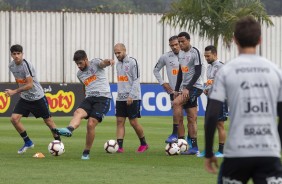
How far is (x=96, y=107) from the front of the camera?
1700cm

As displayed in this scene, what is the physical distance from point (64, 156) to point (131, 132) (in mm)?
8946

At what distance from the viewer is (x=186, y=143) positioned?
58.9 ft

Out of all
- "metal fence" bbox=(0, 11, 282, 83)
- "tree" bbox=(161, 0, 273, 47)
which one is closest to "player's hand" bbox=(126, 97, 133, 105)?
"tree" bbox=(161, 0, 273, 47)

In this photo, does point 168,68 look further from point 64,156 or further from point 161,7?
point 161,7

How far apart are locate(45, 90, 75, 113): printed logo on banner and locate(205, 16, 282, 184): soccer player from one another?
26.8m

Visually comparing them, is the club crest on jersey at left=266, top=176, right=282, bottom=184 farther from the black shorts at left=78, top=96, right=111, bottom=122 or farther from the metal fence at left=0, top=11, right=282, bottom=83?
the metal fence at left=0, top=11, right=282, bottom=83

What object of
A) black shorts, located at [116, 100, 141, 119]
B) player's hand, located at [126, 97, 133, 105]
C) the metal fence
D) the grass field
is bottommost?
the grass field

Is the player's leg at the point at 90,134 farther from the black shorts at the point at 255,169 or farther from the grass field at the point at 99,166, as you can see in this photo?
the black shorts at the point at 255,169

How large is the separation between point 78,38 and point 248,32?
39.4 meters

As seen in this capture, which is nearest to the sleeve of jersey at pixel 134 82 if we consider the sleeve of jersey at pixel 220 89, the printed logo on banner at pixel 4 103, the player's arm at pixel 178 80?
the player's arm at pixel 178 80

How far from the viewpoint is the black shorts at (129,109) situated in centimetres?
1869

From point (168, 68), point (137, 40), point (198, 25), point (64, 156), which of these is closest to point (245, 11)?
point (198, 25)

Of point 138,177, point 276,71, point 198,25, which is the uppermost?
point 198,25

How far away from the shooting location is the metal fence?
46.3 metres
